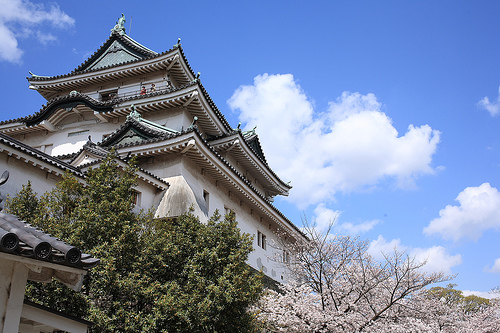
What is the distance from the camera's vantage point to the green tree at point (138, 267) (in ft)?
31.0

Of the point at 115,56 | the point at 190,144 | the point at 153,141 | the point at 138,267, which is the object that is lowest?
the point at 138,267

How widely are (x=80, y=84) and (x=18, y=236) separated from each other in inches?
982

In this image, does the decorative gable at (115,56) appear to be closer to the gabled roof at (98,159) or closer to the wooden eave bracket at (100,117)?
the wooden eave bracket at (100,117)

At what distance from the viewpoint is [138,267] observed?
10312mm

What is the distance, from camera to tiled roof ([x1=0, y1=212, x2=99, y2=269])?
4.58 metres

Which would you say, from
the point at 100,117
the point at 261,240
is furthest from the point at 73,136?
the point at 261,240

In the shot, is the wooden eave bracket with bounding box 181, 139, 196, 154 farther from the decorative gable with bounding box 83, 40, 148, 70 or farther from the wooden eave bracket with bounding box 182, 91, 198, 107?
the decorative gable with bounding box 83, 40, 148, 70

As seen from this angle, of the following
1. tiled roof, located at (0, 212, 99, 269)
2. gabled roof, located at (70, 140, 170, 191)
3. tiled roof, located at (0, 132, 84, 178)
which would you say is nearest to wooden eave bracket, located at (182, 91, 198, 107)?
gabled roof, located at (70, 140, 170, 191)

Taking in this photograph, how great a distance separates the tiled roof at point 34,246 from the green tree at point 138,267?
422 cm

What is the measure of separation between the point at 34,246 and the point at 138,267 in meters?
5.82

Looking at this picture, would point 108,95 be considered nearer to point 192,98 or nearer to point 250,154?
point 192,98

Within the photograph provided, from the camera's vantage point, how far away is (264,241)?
2512 centimetres

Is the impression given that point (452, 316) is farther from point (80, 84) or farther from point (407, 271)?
point (80, 84)

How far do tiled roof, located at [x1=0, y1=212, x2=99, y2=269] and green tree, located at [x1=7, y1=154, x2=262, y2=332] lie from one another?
166 inches
